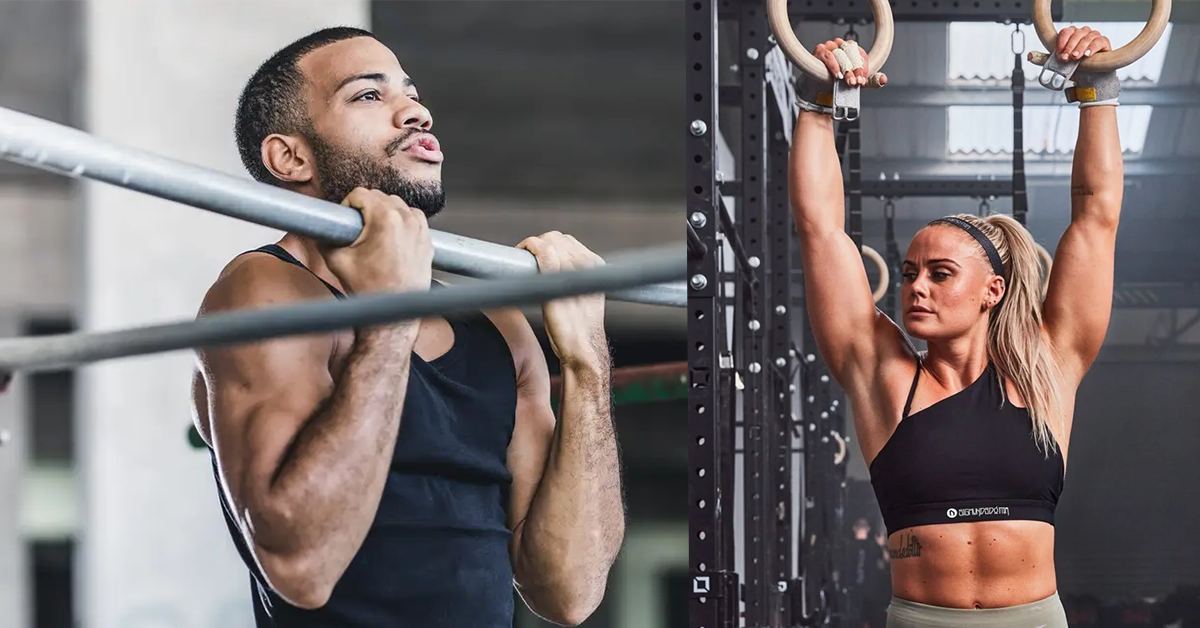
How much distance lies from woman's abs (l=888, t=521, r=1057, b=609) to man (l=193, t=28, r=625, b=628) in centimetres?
46

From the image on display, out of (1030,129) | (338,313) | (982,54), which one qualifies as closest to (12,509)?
(338,313)

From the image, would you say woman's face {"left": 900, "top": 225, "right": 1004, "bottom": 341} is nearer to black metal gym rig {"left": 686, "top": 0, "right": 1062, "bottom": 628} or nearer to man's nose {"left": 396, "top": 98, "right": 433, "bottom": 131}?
black metal gym rig {"left": 686, "top": 0, "right": 1062, "bottom": 628}

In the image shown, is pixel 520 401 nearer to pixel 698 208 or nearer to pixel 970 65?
pixel 698 208

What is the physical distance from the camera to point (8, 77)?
1402 millimetres

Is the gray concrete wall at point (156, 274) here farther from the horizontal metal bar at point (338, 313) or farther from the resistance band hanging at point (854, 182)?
the resistance band hanging at point (854, 182)

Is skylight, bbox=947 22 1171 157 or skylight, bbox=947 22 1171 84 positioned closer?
skylight, bbox=947 22 1171 157

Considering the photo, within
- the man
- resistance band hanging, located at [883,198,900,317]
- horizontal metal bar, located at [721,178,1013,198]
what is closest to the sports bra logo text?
the man

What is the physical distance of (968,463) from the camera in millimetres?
1506

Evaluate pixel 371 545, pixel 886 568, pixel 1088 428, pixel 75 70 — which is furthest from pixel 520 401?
pixel 886 568

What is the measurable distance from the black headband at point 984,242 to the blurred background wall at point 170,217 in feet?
1.16

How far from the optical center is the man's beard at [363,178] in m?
1.14

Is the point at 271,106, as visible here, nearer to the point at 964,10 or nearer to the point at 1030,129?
the point at 964,10

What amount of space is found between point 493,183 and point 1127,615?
1948 mm

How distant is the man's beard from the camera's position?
3.74 ft
